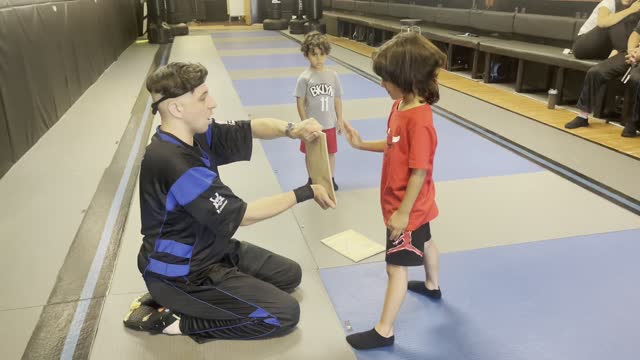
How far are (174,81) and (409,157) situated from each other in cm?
108

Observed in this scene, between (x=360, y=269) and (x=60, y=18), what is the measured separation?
636 centimetres

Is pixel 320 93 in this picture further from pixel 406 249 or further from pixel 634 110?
pixel 634 110

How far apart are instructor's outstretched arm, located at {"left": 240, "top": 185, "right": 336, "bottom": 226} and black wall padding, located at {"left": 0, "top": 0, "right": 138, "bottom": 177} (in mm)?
3471

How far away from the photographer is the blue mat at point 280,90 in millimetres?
7676

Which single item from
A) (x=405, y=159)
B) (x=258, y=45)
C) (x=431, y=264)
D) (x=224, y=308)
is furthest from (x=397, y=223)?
(x=258, y=45)

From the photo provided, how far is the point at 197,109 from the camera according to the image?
2365 millimetres

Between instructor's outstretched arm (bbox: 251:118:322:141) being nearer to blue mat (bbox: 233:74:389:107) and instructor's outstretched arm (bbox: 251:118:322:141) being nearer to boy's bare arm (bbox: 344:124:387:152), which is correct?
boy's bare arm (bbox: 344:124:387:152)

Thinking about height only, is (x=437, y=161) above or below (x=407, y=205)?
below

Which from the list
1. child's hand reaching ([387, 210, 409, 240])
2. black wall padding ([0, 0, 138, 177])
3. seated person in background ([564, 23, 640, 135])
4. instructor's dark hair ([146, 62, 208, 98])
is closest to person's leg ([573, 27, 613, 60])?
seated person in background ([564, 23, 640, 135])

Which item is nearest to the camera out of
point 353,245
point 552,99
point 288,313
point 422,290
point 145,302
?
point 288,313

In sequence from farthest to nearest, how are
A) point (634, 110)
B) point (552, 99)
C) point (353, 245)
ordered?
1. point (552, 99)
2. point (634, 110)
3. point (353, 245)

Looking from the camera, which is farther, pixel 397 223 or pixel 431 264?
pixel 431 264

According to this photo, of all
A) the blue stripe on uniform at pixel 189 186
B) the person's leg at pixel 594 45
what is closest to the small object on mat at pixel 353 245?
the blue stripe on uniform at pixel 189 186

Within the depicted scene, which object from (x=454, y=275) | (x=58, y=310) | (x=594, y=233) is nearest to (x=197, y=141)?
(x=58, y=310)
